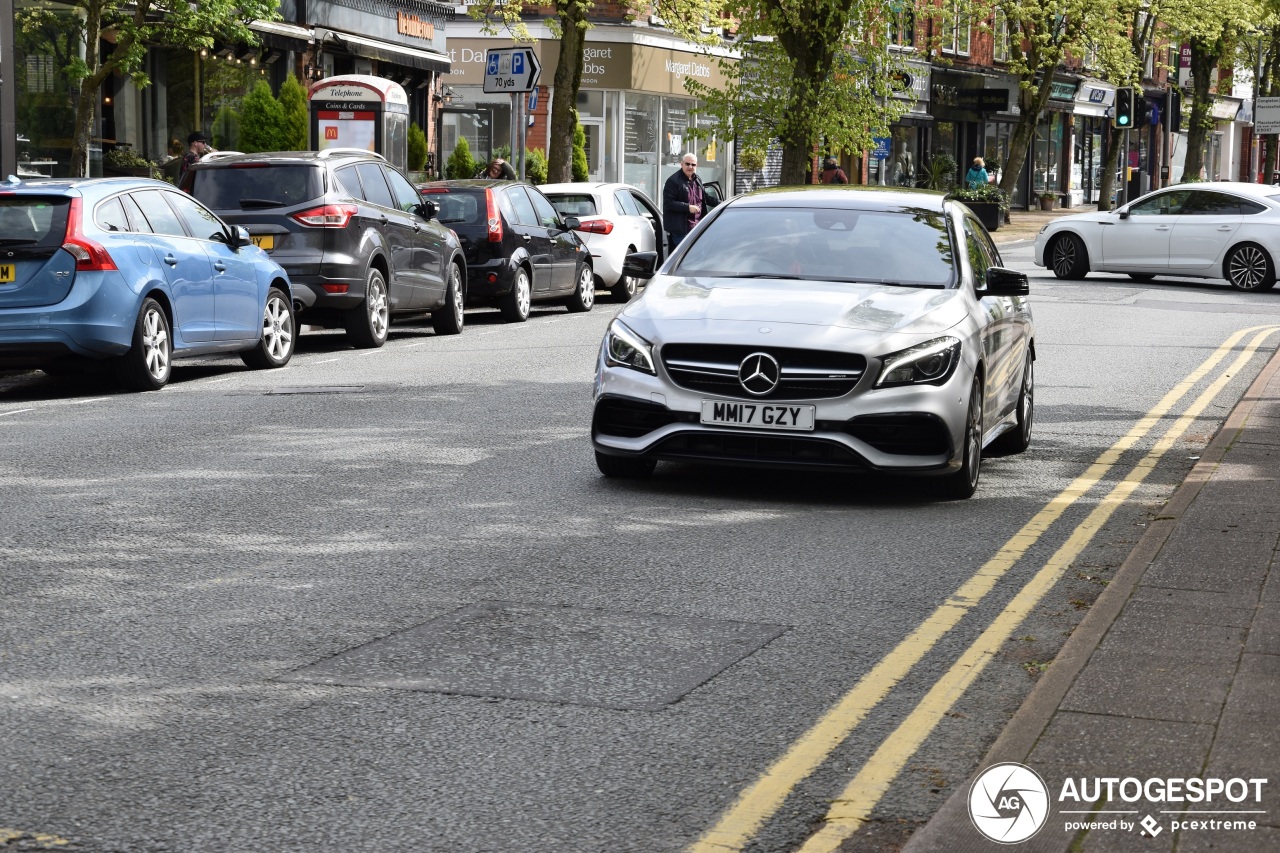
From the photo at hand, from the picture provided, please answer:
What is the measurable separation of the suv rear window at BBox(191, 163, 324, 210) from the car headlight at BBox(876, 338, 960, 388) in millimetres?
8896

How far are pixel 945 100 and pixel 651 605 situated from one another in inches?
2030

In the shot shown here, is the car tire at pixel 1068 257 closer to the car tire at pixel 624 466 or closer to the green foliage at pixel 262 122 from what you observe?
the green foliage at pixel 262 122

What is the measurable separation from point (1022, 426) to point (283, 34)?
2260cm

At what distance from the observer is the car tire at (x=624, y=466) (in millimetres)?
9453

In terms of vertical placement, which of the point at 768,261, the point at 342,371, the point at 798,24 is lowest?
the point at 342,371

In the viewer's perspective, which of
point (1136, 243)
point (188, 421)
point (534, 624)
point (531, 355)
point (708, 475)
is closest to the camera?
point (534, 624)

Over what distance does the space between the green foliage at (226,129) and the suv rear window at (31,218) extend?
17.1m

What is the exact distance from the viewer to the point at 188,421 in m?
11.7

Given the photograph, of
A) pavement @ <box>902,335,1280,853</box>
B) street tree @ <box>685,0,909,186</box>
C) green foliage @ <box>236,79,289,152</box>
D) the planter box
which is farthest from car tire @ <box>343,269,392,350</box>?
the planter box

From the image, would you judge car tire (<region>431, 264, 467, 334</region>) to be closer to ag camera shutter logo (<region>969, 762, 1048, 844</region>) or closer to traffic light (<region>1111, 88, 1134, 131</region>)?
ag camera shutter logo (<region>969, 762, 1048, 844</region>)

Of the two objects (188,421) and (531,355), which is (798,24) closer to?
(531,355)

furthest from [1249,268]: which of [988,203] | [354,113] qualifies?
[988,203]

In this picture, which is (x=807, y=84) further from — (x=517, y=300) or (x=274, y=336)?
(x=274, y=336)

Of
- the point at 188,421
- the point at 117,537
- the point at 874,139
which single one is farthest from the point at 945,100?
the point at 117,537
